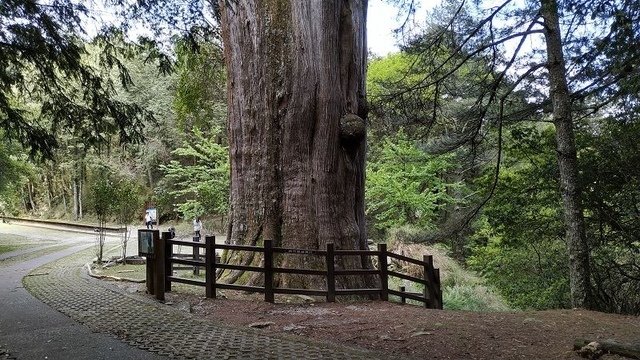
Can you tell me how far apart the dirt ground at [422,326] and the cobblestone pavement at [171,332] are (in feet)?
1.20

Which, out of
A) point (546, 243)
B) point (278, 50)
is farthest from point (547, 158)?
point (278, 50)

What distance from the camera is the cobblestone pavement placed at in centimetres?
516

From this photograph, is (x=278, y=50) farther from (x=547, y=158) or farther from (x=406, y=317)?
(x=547, y=158)

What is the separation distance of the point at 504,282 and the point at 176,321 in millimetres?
10876

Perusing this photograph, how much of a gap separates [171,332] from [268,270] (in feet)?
7.28

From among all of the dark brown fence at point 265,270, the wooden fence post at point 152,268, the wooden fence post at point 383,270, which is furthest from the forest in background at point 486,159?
the wooden fence post at point 383,270

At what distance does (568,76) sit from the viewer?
10.4 meters

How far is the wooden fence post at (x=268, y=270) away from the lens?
7.96 m

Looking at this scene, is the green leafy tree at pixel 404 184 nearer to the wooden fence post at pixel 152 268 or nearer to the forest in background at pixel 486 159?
the forest in background at pixel 486 159

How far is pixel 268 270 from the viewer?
7.95 metres

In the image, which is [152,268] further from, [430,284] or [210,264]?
[430,284]

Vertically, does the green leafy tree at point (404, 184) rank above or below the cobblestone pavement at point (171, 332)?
above

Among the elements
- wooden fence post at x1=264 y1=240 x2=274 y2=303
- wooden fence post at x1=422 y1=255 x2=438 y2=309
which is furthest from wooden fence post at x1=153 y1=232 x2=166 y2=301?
Answer: wooden fence post at x1=422 y1=255 x2=438 y2=309

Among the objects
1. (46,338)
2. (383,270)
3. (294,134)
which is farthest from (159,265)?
(383,270)
